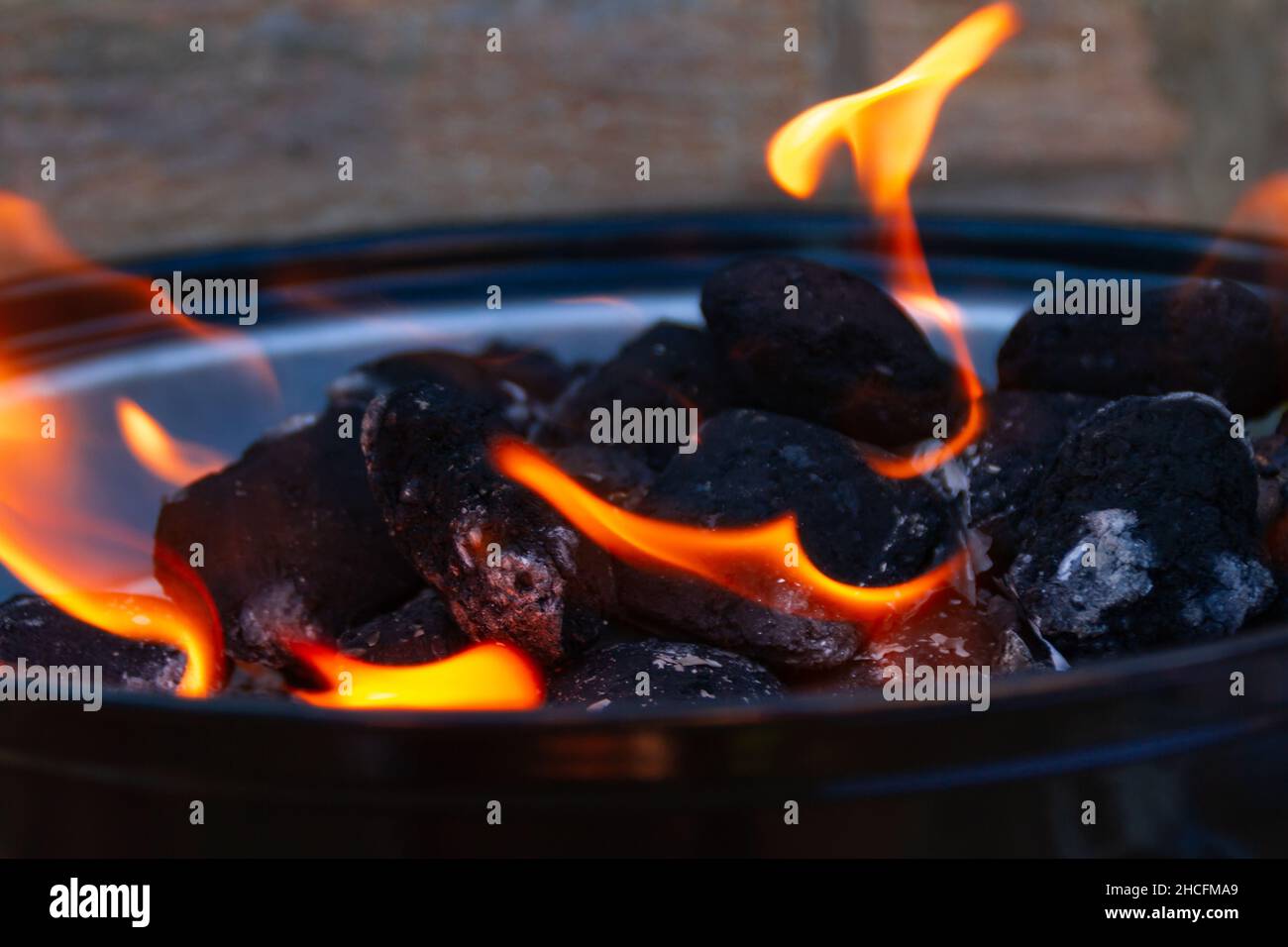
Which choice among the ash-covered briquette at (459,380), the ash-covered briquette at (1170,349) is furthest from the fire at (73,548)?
the ash-covered briquette at (1170,349)

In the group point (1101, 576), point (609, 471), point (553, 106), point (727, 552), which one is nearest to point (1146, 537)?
point (1101, 576)

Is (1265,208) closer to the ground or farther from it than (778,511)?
farther from it

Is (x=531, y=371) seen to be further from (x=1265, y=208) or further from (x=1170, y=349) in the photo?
(x=1265, y=208)

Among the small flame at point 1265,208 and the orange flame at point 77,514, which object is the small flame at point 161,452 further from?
the small flame at point 1265,208

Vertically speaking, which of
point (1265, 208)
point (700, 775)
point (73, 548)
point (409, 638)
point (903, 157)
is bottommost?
point (700, 775)

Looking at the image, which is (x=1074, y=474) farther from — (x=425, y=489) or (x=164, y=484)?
(x=164, y=484)

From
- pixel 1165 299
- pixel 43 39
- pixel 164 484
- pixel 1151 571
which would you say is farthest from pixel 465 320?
pixel 43 39

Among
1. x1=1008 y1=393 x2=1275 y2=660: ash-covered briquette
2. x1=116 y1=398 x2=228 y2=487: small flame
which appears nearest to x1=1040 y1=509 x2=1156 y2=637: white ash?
x1=1008 y1=393 x2=1275 y2=660: ash-covered briquette
